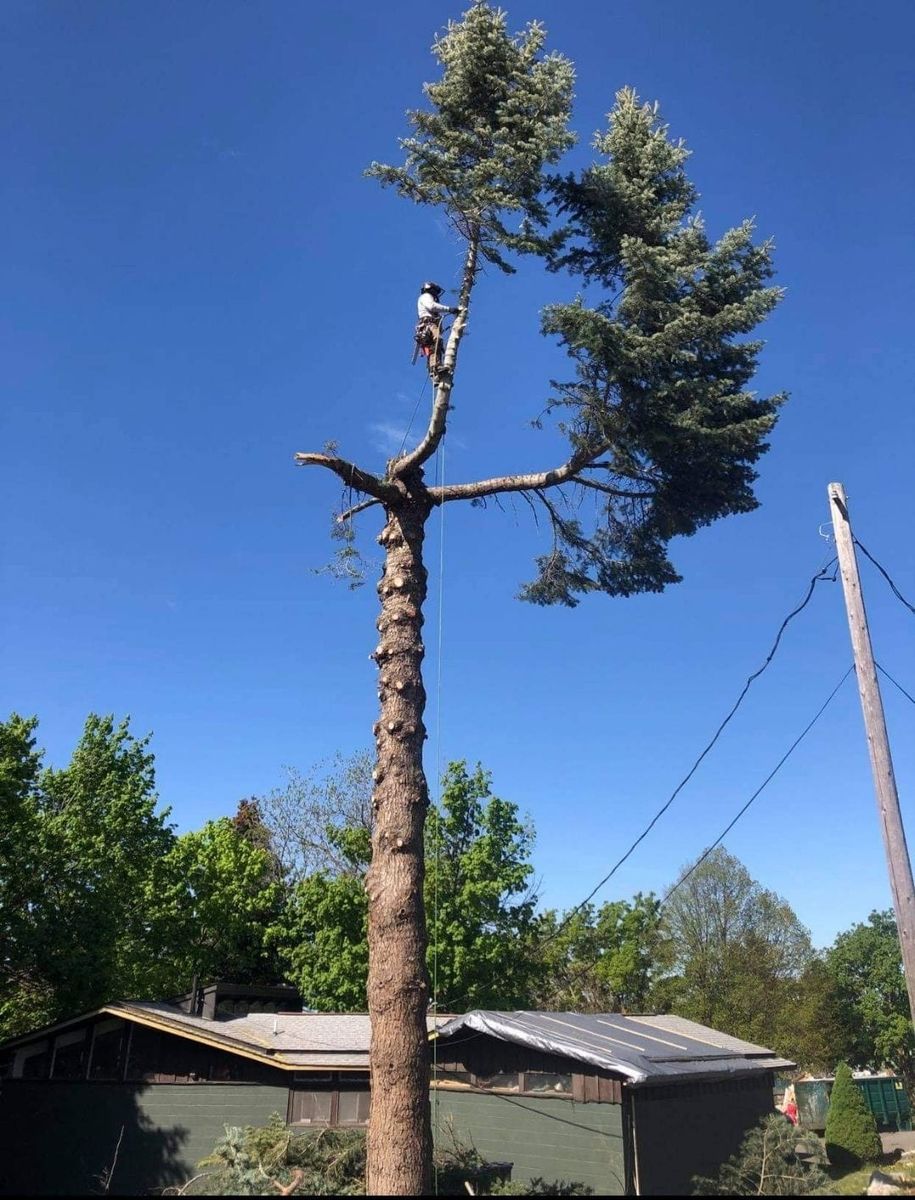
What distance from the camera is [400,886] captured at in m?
9.72

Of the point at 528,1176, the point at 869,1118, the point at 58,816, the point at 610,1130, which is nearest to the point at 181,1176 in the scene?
the point at 528,1176

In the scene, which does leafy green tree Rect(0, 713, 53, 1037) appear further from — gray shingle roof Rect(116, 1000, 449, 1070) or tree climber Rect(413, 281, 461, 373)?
tree climber Rect(413, 281, 461, 373)

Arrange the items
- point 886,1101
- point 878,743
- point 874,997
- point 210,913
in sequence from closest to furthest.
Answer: point 878,743 < point 210,913 < point 886,1101 < point 874,997

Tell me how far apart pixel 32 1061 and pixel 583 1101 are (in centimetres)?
1201

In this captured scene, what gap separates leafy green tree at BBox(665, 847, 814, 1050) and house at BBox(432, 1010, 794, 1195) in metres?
17.6

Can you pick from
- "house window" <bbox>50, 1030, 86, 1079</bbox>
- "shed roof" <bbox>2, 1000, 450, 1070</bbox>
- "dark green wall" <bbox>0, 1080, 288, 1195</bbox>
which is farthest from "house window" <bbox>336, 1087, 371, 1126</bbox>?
"house window" <bbox>50, 1030, 86, 1079</bbox>

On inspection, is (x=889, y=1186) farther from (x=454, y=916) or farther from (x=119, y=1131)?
(x=454, y=916)

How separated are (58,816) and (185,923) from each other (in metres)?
6.32

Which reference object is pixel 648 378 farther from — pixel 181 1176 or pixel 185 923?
pixel 185 923

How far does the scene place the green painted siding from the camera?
14.2 meters

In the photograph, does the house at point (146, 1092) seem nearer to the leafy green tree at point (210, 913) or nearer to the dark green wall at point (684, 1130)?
the dark green wall at point (684, 1130)

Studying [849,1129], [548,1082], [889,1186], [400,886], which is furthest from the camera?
[849,1129]

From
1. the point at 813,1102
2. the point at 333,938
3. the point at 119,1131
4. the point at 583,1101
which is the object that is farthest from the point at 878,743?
the point at 813,1102

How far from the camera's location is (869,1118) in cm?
2477
